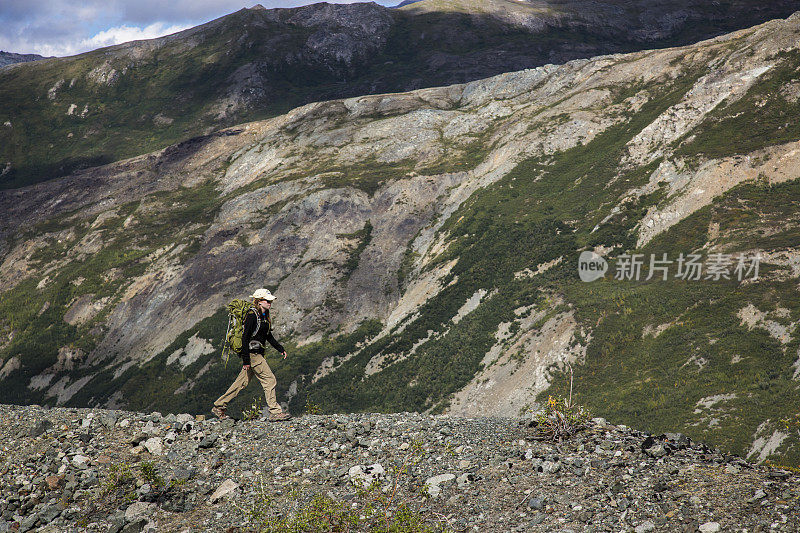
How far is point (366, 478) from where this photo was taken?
1229 centimetres

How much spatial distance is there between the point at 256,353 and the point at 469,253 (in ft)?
182

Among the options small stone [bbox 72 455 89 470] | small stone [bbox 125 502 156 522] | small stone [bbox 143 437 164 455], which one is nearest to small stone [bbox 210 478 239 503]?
small stone [bbox 125 502 156 522]

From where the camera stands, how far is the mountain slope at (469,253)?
37.6 m

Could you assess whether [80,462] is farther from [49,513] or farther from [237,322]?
[237,322]

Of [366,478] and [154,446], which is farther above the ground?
[154,446]

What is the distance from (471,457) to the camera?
13.3 m

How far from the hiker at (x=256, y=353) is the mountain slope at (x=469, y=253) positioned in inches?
843

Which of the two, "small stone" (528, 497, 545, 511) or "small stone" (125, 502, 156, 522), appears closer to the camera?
"small stone" (528, 497, 545, 511)

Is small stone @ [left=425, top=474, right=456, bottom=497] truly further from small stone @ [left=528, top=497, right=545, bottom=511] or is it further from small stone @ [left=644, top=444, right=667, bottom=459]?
small stone @ [left=644, top=444, right=667, bottom=459]

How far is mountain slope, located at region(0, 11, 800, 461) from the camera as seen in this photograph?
37625mm

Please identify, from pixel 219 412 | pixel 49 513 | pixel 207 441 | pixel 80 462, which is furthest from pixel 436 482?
pixel 80 462

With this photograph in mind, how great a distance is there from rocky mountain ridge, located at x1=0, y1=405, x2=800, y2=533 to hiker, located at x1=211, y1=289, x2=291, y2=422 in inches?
58.7

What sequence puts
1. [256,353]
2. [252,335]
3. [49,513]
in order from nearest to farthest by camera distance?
[49,513], [252,335], [256,353]

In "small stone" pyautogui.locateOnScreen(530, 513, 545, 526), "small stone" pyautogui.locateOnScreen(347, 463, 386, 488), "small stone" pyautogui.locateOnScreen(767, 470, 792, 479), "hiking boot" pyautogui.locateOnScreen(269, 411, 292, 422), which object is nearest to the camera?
"small stone" pyautogui.locateOnScreen(530, 513, 545, 526)
